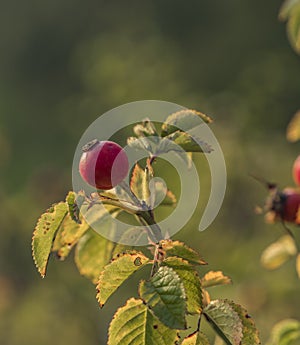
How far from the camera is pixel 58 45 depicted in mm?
12102

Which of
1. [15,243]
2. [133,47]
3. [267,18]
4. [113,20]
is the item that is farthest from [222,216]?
[113,20]

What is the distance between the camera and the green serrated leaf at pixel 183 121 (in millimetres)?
1103

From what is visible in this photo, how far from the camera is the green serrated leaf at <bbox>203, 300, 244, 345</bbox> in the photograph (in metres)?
0.99

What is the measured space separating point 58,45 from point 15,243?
7502mm

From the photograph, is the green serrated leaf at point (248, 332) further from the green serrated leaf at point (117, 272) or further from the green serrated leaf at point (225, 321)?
the green serrated leaf at point (117, 272)

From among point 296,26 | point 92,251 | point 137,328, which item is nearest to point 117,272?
point 137,328

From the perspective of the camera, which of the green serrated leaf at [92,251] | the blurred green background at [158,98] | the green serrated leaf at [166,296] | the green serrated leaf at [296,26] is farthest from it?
the blurred green background at [158,98]

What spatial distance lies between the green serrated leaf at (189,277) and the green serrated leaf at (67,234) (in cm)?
25

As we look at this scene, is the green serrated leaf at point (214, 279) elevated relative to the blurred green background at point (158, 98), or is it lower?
elevated

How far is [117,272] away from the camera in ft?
3.25

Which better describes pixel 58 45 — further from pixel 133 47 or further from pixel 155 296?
pixel 155 296

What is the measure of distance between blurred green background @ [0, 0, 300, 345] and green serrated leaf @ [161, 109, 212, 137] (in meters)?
2.18

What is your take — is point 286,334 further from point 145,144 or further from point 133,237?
point 145,144

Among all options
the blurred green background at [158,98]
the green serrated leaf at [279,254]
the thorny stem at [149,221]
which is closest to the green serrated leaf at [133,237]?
the thorny stem at [149,221]
